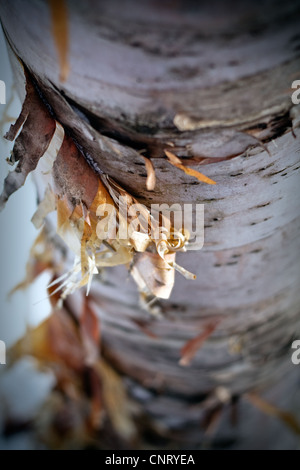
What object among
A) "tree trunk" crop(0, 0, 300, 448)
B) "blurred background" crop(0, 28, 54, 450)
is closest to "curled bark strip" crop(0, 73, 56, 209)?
"tree trunk" crop(0, 0, 300, 448)

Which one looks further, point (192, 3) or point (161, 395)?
point (161, 395)

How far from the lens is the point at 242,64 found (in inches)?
11.0

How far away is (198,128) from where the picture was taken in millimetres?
318

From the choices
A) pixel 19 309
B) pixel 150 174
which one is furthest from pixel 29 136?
pixel 19 309

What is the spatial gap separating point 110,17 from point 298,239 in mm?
347

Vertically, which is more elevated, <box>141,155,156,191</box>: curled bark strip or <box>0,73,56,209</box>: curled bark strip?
<box>0,73,56,209</box>: curled bark strip

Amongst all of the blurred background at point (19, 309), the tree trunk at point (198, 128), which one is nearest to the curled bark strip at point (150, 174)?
the tree trunk at point (198, 128)

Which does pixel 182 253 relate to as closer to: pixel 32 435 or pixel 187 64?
pixel 187 64

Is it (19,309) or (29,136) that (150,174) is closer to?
(29,136)

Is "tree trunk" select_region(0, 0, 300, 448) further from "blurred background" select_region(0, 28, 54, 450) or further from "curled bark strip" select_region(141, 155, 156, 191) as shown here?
"blurred background" select_region(0, 28, 54, 450)

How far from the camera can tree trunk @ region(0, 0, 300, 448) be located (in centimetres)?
26

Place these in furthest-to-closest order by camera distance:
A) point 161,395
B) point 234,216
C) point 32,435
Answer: point 32,435 < point 161,395 < point 234,216
